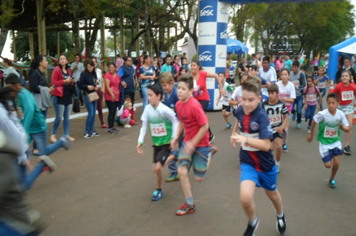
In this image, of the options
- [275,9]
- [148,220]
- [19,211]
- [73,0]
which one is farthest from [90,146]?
[275,9]

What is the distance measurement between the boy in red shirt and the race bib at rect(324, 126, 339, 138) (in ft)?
6.55

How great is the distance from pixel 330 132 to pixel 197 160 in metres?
2.23

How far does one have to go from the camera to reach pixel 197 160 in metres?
4.09

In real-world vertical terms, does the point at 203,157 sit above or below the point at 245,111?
below

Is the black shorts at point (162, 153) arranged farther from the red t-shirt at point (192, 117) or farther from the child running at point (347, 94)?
the child running at point (347, 94)

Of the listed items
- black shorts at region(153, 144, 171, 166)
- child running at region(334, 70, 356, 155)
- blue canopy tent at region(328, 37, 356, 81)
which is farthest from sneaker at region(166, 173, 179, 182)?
blue canopy tent at region(328, 37, 356, 81)

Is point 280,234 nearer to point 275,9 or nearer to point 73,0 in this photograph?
point 73,0

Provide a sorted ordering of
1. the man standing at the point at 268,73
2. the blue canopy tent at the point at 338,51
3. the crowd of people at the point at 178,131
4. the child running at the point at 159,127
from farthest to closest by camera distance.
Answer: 1. the blue canopy tent at the point at 338,51
2. the man standing at the point at 268,73
3. the child running at the point at 159,127
4. the crowd of people at the point at 178,131

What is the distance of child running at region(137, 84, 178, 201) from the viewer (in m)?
4.45

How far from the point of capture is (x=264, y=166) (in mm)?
3361

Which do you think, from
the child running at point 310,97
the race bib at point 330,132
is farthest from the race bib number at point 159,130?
the child running at point 310,97

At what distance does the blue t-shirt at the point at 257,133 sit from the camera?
330cm

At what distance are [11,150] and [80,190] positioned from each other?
111 inches

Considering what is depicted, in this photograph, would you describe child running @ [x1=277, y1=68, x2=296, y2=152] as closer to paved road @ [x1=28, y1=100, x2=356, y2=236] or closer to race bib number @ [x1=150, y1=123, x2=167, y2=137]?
paved road @ [x1=28, y1=100, x2=356, y2=236]
